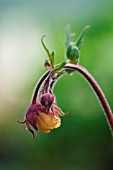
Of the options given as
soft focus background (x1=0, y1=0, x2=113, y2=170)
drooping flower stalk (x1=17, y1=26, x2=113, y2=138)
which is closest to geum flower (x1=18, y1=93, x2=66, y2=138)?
drooping flower stalk (x1=17, y1=26, x2=113, y2=138)

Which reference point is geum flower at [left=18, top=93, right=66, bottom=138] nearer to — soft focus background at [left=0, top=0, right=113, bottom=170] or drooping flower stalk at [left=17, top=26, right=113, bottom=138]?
drooping flower stalk at [left=17, top=26, right=113, bottom=138]

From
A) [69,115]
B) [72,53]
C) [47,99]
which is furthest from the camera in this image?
[69,115]

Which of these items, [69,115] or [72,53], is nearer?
[72,53]

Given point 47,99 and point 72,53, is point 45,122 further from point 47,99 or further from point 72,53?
point 72,53

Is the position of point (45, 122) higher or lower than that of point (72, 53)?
lower

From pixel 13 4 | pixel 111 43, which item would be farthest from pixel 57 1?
pixel 111 43

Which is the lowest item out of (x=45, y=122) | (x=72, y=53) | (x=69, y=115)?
(x=45, y=122)

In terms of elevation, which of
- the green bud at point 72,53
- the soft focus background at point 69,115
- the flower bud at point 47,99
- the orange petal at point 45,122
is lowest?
the orange petal at point 45,122

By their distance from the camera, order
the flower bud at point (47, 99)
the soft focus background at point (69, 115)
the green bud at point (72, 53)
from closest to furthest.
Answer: the flower bud at point (47, 99) → the green bud at point (72, 53) → the soft focus background at point (69, 115)

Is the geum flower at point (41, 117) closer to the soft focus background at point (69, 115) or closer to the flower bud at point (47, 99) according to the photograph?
the flower bud at point (47, 99)

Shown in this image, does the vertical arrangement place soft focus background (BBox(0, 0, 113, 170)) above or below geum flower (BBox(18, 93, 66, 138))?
above

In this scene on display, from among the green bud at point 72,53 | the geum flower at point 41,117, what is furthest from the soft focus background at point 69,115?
the geum flower at point 41,117

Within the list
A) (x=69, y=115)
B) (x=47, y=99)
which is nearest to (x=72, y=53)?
(x=47, y=99)
